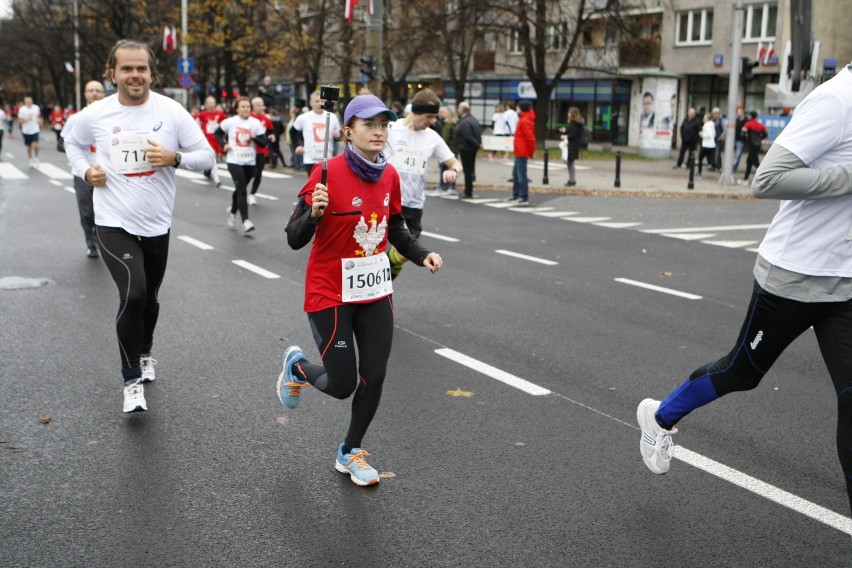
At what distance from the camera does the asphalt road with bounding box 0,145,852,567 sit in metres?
3.77

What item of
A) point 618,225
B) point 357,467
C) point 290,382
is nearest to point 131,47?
point 290,382

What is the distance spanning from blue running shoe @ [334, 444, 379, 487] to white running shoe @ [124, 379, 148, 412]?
1498 mm

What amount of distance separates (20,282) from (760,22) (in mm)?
39850

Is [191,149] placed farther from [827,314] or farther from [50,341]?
[827,314]

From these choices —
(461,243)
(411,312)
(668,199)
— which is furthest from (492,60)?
(411,312)

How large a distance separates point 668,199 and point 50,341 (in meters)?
16.1

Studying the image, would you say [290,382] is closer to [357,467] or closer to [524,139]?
[357,467]

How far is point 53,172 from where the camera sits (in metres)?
25.8

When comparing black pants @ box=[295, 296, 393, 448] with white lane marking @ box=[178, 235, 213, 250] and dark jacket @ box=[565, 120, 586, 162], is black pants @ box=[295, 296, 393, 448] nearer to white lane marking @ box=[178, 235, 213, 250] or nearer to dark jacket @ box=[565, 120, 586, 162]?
white lane marking @ box=[178, 235, 213, 250]

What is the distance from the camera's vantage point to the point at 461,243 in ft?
43.4

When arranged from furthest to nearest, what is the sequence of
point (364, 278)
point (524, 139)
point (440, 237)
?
point (524, 139), point (440, 237), point (364, 278)

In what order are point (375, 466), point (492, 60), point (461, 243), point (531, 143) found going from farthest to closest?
point (492, 60)
point (531, 143)
point (461, 243)
point (375, 466)

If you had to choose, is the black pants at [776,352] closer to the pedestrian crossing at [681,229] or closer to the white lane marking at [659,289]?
the white lane marking at [659,289]

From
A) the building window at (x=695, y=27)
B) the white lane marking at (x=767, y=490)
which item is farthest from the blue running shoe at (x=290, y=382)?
the building window at (x=695, y=27)
